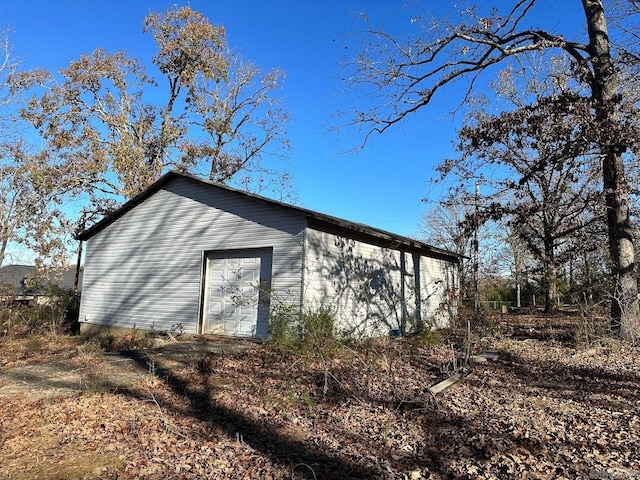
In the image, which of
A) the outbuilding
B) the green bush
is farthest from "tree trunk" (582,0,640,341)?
the green bush

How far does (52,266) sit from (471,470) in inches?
897

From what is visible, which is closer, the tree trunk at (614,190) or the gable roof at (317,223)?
the tree trunk at (614,190)

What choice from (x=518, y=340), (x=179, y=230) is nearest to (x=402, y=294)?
(x=518, y=340)

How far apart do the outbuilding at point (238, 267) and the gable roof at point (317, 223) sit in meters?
0.04

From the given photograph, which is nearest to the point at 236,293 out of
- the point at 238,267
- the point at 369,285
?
the point at 238,267

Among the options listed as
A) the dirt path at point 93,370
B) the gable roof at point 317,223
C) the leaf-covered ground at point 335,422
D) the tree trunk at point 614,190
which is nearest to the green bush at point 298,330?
the leaf-covered ground at point 335,422

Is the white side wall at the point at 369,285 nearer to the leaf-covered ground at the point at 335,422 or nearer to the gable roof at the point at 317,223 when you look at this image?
the gable roof at the point at 317,223

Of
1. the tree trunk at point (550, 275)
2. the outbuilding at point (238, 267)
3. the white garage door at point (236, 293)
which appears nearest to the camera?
the outbuilding at point (238, 267)

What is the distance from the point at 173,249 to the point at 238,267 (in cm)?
260

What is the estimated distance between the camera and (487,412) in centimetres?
513

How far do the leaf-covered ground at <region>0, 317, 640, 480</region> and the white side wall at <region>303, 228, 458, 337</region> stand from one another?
2.42 meters

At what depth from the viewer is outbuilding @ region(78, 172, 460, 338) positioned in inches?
409

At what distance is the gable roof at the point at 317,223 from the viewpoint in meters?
10.3

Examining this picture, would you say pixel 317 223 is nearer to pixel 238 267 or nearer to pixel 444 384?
pixel 238 267
